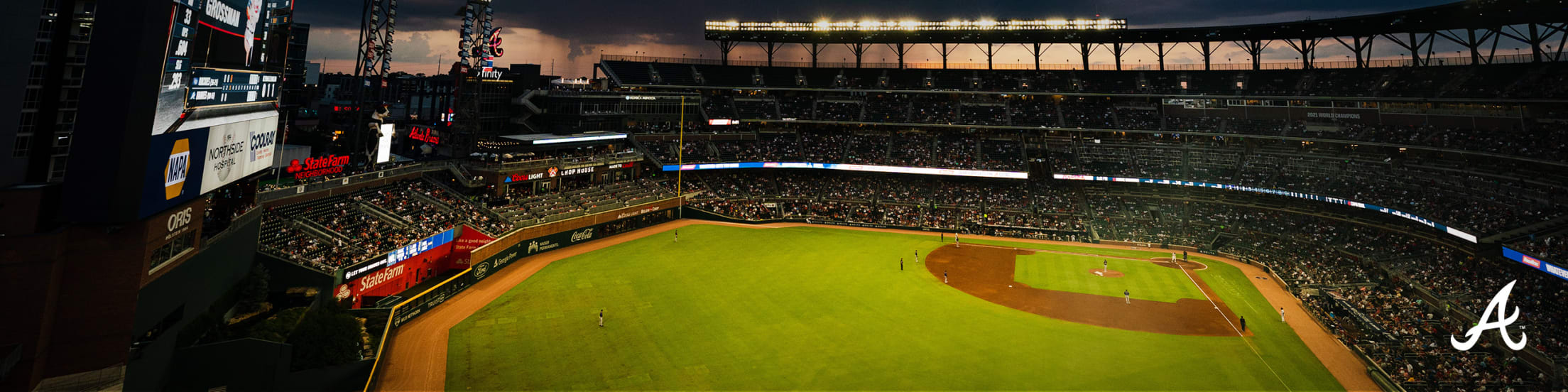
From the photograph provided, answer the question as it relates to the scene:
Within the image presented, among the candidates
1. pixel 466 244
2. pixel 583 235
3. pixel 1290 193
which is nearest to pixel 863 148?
pixel 583 235

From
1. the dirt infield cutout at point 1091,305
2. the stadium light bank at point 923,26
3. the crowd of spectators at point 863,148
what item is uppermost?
the stadium light bank at point 923,26

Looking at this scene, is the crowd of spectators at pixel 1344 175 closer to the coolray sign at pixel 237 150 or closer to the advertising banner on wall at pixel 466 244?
the advertising banner on wall at pixel 466 244

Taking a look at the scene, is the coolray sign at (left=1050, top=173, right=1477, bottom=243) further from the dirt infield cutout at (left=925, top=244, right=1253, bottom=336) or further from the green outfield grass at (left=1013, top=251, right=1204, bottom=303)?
the green outfield grass at (left=1013, top=251, right=1204, bottom=303)

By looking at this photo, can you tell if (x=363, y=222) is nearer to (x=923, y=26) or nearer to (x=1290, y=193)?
(x=923, y=26)

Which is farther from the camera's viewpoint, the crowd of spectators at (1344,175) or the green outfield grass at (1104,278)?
the crowd of spectators at (1344,175)

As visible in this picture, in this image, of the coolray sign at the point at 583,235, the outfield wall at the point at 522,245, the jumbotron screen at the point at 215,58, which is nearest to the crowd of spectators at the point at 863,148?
the outfield wall at the point at 522,245
